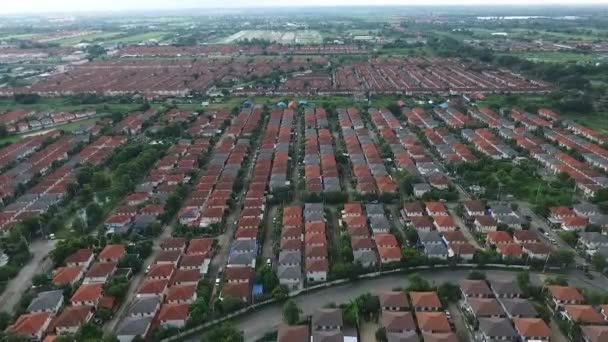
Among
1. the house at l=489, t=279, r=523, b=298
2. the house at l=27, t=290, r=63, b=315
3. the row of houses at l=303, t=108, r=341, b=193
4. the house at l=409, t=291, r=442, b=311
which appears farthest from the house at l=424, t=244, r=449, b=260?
the house at l=27, t=290, r=63, b=315

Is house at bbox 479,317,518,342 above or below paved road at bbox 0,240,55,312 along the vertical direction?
above

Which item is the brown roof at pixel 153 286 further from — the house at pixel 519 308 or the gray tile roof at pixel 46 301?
the house at pixel 519 308

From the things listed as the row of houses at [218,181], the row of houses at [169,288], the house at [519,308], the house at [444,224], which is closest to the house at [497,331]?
the house at [519,308]

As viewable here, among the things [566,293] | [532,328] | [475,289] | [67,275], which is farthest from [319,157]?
[532,328]

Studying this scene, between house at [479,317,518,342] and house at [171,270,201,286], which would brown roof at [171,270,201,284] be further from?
house at [479,317,518,342]

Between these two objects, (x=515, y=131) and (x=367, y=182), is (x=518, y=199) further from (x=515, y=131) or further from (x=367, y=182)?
(x=515, y=131)

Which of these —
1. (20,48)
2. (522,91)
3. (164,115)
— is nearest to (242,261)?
(164,115)
